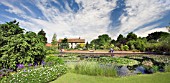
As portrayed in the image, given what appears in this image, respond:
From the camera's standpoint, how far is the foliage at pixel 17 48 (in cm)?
756

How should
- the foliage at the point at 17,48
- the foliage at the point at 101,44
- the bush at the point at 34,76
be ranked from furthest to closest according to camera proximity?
the foliage at the point at 101,44 → the foliage at the point at 17,48 → the bush at the point at 34,76

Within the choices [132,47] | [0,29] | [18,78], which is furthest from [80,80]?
[132,47]

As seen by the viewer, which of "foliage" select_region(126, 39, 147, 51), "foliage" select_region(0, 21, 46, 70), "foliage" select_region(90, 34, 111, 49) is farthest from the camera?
"foliage" select_region(90, 34, 111, 49)

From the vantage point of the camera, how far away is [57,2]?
44.9 ft

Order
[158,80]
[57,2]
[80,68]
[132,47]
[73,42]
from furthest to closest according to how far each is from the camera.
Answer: [73,42], [132,47], [57,2], [80,68], [158,80]

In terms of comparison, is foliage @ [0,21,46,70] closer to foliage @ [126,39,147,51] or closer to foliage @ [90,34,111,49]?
foliage @ [126,39,147,51]

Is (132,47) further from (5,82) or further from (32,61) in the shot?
(5,82)

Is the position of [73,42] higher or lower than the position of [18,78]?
higher

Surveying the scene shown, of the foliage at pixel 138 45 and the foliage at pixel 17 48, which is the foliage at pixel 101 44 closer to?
the foliage at pixel 138 45

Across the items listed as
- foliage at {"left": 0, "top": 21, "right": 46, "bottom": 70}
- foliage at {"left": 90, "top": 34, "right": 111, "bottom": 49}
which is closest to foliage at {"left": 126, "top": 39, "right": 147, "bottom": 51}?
foliage at {"left": 90, "top": 34, "right": 111, "bottom": 49}

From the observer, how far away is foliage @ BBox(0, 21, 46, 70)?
7.56 metres

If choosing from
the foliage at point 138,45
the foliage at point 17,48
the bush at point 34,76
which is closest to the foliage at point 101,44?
the foliage at point 138,45

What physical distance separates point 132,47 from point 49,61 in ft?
98.0

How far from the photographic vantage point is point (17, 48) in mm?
7652
